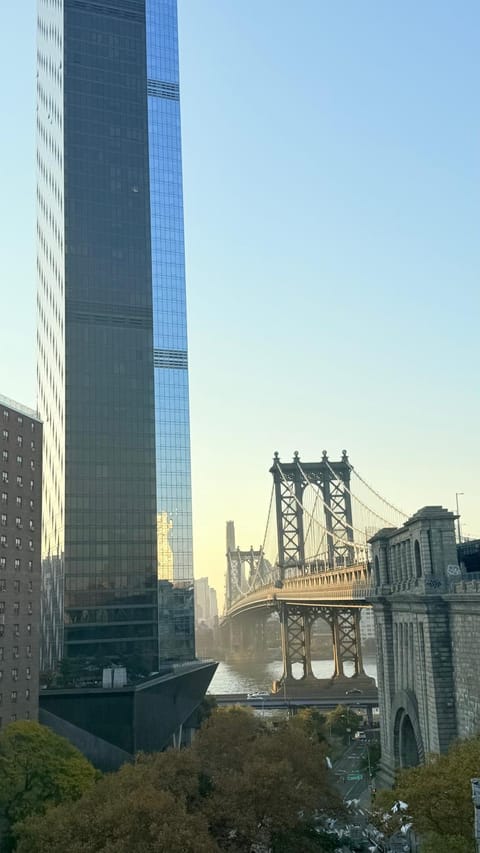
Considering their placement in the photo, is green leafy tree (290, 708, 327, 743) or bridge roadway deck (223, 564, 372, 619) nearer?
green leafy tree (290, 708, 327, 743)

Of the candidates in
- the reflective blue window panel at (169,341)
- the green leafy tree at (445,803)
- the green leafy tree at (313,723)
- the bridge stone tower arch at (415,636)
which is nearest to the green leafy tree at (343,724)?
the green leafy tree at (313,723)

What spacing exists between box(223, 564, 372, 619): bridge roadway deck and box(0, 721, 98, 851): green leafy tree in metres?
33.9

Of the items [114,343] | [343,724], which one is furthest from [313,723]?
[114,343]

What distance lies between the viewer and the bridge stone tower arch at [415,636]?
2094 inches

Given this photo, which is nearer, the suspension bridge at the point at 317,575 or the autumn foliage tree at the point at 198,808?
the autumn foliage tree at the point at 198,808

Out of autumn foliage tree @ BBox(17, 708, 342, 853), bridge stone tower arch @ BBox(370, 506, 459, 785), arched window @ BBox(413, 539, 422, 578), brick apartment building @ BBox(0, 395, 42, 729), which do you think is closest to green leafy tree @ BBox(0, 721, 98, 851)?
autumn foliage tree @ BBox(17, 708, 342, 853)

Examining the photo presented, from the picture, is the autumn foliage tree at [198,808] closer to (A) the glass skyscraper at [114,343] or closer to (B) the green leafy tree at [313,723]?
(B) the green leafy tree at [313,723]

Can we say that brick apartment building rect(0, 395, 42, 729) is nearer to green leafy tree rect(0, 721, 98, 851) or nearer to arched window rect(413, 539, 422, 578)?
green leafy tree rect(0, 721, 98, 851)

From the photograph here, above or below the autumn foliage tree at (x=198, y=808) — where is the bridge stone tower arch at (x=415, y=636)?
above

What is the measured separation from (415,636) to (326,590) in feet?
173

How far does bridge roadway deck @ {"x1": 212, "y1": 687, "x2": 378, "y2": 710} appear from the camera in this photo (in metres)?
116

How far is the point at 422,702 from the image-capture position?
56875mm

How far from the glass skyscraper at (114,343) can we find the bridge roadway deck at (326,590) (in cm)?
1849

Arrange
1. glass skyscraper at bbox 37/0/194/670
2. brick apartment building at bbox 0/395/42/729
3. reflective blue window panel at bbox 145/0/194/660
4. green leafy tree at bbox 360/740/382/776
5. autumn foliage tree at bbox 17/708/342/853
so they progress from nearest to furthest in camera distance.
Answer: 1. autumn foliage tree at bbox 17/708/342/853
2. brick apartment building at bbox 0/395/42/729
3. green leafy tree at bbox 360/740/382/776
4. glass skyscraper at bbox 37/0/194/670
5. reflective blue window panel at bbox 145/0/194/660
